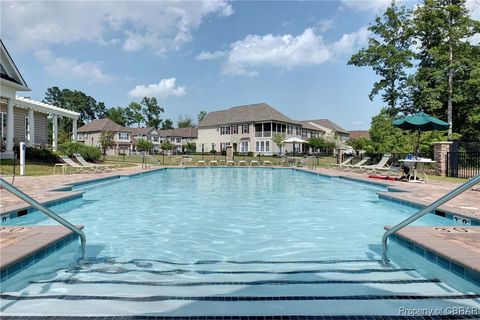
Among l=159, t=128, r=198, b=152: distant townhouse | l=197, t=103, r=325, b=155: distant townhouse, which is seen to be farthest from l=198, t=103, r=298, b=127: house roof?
l=159, t=128, r=198, b=152: distant townhouse

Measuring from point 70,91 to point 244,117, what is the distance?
64.2m

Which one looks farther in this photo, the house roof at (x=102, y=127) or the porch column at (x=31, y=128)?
the house roof at (x=102, y=127)

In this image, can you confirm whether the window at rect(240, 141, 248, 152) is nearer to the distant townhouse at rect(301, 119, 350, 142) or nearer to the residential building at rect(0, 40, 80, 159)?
the distant townhouse at rect(301, 119, 350, 142)

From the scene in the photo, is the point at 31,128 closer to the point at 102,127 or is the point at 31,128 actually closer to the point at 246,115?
the point at 246,115

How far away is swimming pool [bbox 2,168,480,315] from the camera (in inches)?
116

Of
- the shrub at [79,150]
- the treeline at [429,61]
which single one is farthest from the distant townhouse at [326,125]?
the shrub at [79,150]

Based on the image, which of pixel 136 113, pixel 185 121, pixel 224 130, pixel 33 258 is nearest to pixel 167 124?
pixel 185 121

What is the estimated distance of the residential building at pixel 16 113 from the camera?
17516 mm

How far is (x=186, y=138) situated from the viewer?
74.2m

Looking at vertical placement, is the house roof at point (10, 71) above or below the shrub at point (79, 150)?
above

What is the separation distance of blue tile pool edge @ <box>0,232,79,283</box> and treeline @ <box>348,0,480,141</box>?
24.7 metres

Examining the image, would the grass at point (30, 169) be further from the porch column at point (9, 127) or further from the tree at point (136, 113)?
the tree at point (136, 113)

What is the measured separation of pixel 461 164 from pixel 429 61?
1543cm

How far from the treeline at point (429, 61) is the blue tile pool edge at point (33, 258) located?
24.7 metres
